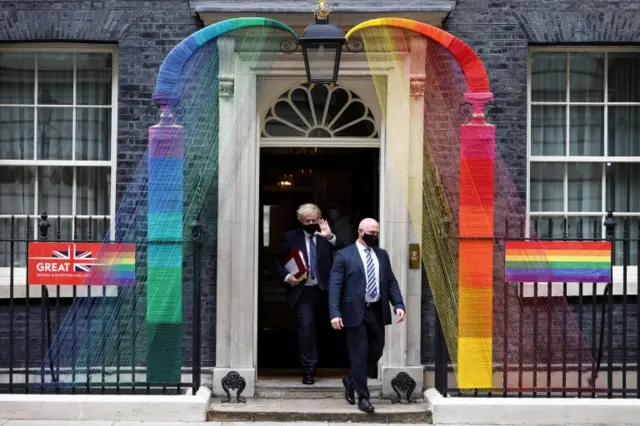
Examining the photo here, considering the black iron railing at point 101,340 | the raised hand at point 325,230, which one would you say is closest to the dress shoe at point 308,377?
the black iron railing at point 101,340

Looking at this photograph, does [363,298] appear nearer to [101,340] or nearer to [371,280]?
[371,280]

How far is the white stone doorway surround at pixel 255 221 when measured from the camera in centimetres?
968

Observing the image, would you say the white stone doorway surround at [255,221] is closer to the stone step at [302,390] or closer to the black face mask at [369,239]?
the stone step at [302,390]

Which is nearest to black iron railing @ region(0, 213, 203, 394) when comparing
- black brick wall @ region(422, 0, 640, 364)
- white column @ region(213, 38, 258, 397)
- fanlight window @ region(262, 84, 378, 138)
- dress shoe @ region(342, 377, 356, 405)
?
white column @ region(213, 38, 258, 397)

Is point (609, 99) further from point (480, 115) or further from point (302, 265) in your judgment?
point (302, 265)

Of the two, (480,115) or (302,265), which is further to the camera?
(302,265)

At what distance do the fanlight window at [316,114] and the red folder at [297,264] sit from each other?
1.20 m

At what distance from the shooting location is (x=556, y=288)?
9.38 m

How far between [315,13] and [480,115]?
5.65 ft

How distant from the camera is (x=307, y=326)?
9.88 metres

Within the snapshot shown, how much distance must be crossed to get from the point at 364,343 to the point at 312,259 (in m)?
1.46

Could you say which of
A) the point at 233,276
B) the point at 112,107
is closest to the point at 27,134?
the point at 112,107

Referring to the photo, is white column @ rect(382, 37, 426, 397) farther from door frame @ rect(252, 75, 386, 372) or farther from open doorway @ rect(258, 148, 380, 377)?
open doorway @ rect(258, 148, 380, 377)

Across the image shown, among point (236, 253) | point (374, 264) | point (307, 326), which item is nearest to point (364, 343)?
point (374, 264)
